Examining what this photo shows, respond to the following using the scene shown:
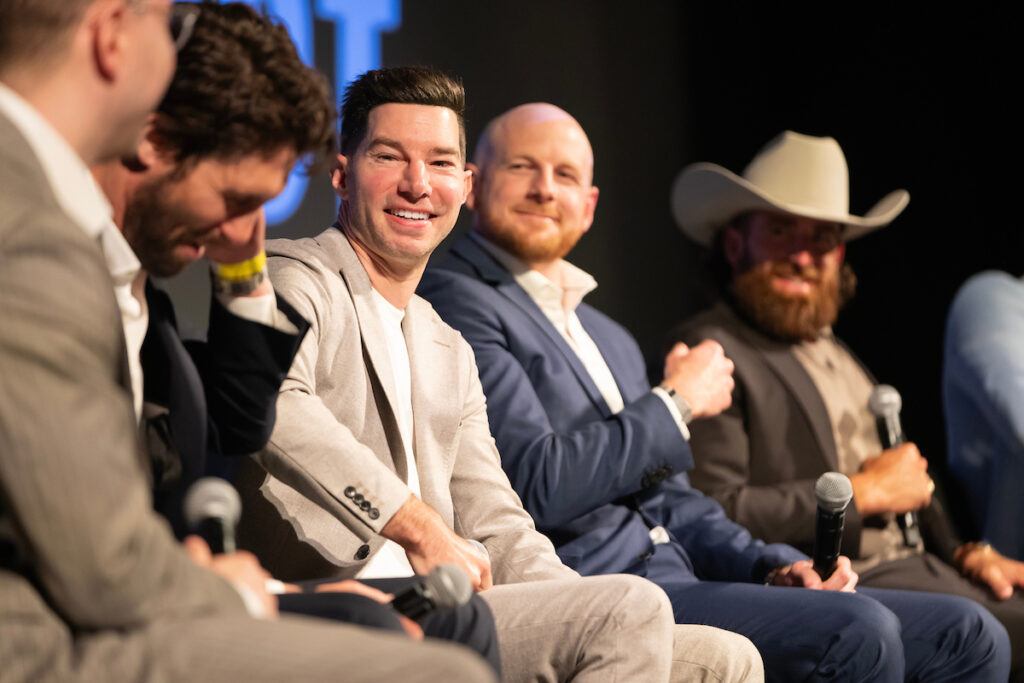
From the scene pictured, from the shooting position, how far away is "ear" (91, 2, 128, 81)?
1315 mm

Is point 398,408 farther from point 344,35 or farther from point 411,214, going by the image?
point 344,35

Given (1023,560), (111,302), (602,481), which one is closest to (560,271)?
(602,481)

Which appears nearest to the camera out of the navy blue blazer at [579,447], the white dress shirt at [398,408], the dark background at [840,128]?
the white dress shirt at [398,408]

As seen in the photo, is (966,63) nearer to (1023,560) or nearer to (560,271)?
(1023,560)

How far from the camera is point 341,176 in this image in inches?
102

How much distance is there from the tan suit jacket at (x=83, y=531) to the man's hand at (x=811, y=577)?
173cm

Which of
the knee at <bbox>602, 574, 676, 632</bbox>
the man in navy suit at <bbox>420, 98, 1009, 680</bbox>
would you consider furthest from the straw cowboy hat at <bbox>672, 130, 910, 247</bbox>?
the knee at <bbox>602, 574, 676, 632</bbox>

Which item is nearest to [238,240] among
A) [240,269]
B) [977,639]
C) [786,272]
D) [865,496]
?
[240,269]

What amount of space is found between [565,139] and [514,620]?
59.5 inches

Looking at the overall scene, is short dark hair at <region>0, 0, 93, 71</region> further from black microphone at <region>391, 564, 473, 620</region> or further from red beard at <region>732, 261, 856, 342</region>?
red beard at <region>732, 261, 856, 342</region>

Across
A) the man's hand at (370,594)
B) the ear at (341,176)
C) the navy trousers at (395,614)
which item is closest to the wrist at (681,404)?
the ear at (341,176)

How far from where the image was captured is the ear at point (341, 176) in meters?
2.57

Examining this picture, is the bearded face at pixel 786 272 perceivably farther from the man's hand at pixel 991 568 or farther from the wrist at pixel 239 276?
the wrist at pixel 239 276

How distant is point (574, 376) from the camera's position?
114 inches
